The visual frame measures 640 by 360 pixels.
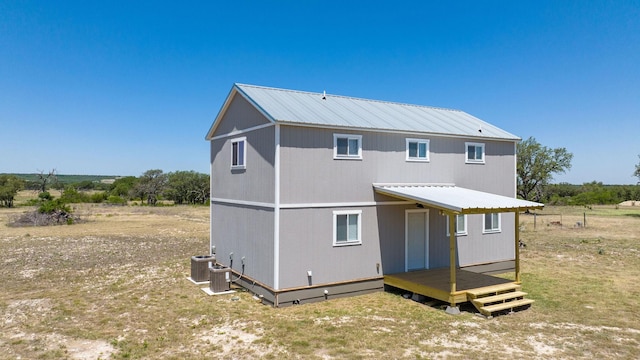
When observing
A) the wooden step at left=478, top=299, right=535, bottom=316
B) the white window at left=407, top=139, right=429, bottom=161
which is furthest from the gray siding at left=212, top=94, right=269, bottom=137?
the wooden step at left=478, top=299, right=535, bottom=316

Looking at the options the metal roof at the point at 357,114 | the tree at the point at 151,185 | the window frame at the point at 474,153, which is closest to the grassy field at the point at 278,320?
the window frame at the point at 474,153

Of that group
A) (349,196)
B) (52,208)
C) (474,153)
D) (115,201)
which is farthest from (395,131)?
(115,201)

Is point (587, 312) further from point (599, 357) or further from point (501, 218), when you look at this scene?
point (501, 218)

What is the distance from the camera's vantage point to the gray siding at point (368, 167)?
11672mm

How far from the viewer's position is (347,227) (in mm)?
12359

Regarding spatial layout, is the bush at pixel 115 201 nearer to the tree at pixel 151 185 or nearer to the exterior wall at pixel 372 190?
the tree at pixel 151 185

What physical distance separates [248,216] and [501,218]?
31.6 feet

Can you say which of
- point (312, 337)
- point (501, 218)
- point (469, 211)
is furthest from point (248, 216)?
point (501, 218)

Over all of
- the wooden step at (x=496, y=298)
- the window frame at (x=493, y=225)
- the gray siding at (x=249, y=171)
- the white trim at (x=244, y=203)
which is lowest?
the wooden step at (x=496, y=298)

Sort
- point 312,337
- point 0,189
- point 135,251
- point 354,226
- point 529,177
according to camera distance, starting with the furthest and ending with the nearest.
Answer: point 0,189
point 529,177
point 135,251
point 354,226
point 312,337

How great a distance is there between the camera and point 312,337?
344 inches

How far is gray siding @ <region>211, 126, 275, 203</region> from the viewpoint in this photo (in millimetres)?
11875

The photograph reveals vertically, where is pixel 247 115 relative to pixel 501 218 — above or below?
above

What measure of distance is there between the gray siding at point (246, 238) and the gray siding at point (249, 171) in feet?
1.59
